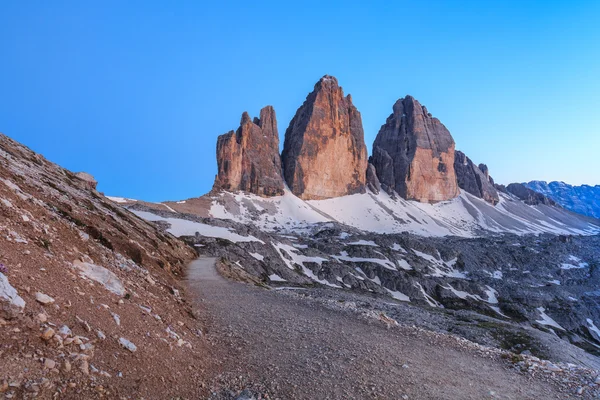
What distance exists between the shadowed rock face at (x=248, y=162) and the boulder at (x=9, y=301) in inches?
6115

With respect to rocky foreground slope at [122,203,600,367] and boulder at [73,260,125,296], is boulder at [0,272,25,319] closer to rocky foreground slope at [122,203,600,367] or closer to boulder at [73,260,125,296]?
boulder at [73,260,125,296]

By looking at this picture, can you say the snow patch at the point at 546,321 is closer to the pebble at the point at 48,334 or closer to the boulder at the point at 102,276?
the boulder at the point at 102,276

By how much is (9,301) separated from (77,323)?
1433mm

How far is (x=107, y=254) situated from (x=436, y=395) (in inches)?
541

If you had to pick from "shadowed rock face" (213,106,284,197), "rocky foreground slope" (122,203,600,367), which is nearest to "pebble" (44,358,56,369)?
"rocky foreground slope" (122,203,600,367)

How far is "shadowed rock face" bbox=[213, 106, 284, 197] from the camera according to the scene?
161750 millimetres

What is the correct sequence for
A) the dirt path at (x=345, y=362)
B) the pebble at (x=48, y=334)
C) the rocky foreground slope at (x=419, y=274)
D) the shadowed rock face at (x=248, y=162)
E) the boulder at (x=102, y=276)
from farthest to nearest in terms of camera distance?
the shadowed rock face at (x=248, y=162) → the rocky foreground slope at (x=419, y=274) → the boulder at (x=102, y=276) → the dirt path at (x=345, y=362) → the pebble at (x=48, y=334)

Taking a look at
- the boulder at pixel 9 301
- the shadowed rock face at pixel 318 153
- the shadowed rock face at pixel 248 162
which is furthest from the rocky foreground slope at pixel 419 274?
the shadowed rock face at pixel 318 153

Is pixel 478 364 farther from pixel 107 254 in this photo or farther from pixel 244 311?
pixel 107 254

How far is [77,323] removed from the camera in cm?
765

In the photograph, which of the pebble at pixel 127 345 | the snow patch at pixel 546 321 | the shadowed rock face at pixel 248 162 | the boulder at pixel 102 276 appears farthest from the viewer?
the shadowed rock face at pixel 248 162

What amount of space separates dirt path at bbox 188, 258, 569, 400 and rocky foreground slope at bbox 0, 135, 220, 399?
1.59 meters

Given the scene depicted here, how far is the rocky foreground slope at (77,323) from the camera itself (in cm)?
602

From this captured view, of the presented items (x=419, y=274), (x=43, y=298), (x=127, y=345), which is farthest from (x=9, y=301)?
(x=419, y=274)
